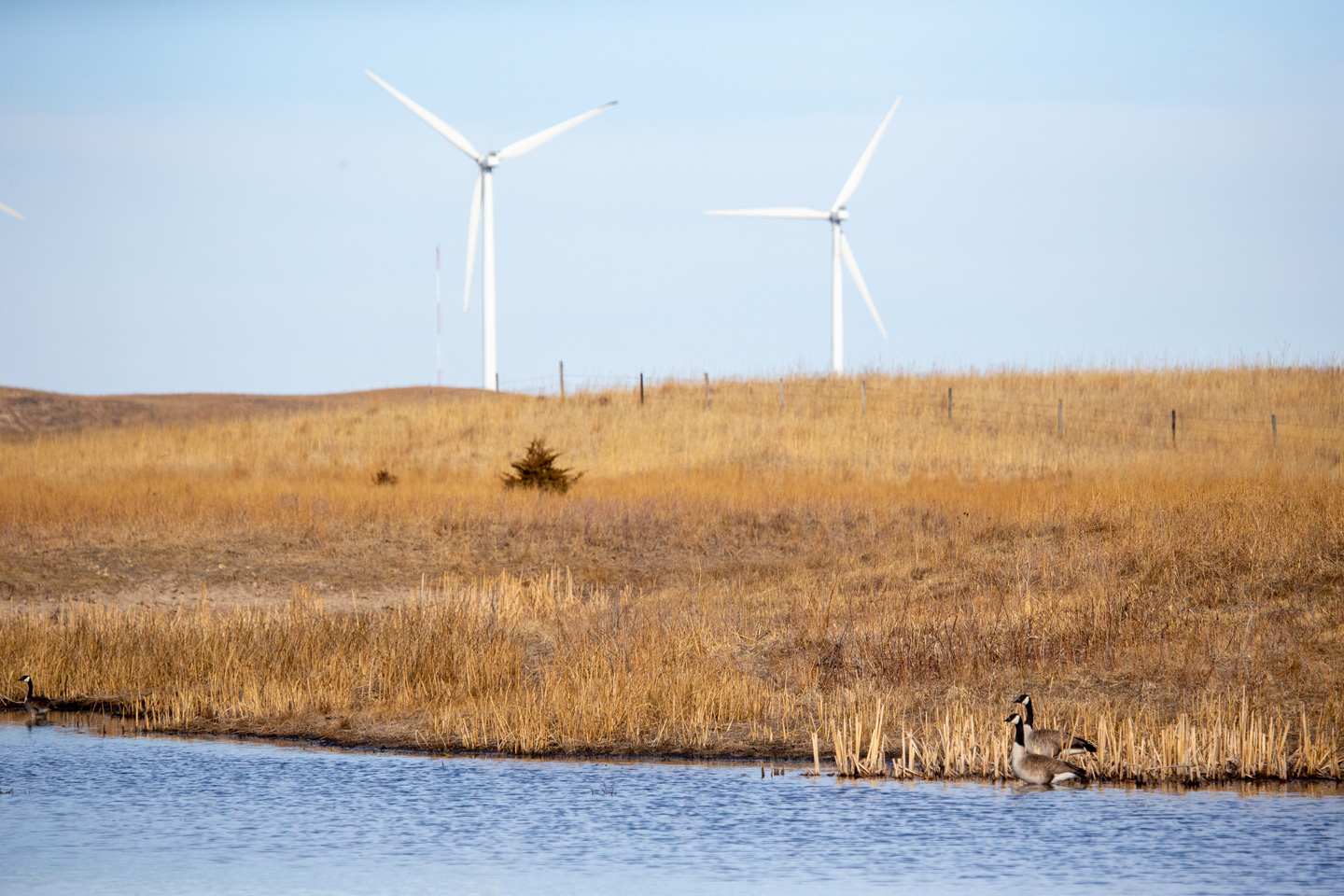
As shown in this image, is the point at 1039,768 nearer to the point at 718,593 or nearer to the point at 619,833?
the point at 619,833

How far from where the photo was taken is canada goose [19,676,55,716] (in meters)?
15.9

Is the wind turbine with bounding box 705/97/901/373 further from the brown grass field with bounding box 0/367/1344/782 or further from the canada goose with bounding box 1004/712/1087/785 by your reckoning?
the canada goose with bounding box 1004/712/1087/785

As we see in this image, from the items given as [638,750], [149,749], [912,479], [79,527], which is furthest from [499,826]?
[912,479]

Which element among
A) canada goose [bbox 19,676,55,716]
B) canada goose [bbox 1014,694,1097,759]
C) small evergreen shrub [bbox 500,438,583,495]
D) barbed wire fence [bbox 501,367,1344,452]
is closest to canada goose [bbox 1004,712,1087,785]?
canada goose [bbox 1014,694,1097,759]

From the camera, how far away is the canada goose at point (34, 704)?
1587 centimetres

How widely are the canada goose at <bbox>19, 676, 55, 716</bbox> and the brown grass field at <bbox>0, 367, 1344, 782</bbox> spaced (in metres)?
0.27

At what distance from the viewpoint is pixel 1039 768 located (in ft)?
38.7

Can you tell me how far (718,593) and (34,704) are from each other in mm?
9902

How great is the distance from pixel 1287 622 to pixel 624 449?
92.0 ft

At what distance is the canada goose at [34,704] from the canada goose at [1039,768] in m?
10.5

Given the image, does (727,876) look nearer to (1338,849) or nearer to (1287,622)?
(1338,849)

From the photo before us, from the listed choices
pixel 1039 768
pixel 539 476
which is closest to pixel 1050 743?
pixel 1039 768

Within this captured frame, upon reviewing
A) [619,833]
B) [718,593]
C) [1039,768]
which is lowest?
[619,833]

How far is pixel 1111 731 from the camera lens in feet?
41.0
